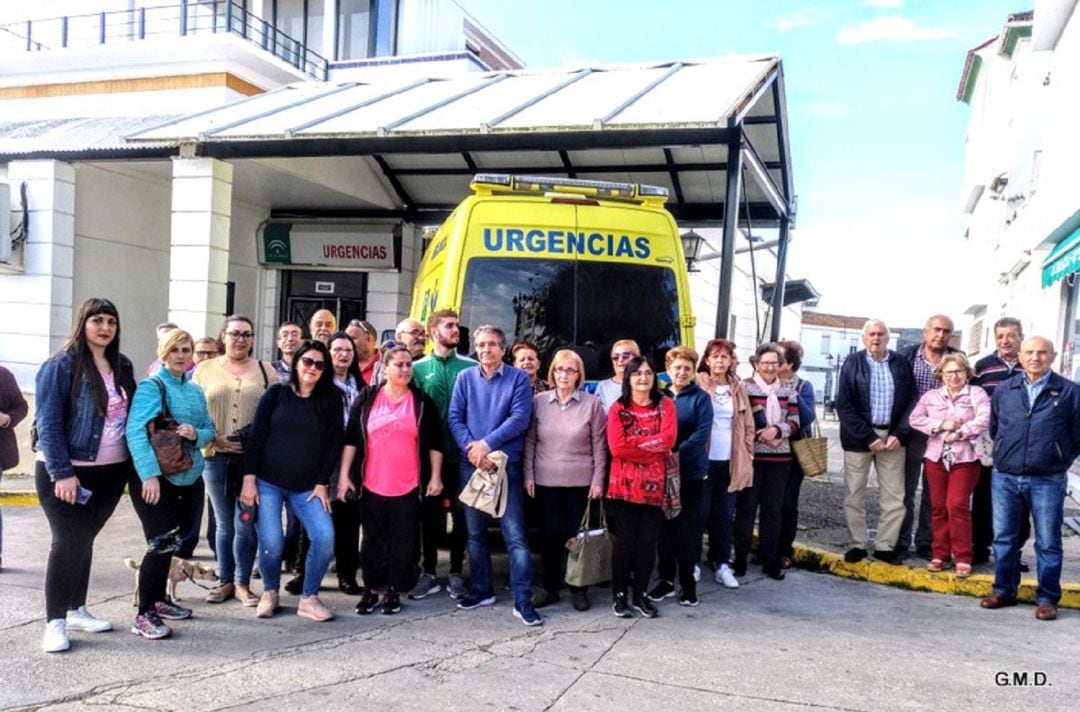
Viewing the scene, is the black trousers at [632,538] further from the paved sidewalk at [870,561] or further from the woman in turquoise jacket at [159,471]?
the woman in turquoise jacket at [159,471]

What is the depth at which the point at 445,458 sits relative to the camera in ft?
17.4

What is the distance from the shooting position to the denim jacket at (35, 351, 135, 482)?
160 inches

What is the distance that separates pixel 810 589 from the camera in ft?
19.4

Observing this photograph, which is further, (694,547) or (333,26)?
(333,26)

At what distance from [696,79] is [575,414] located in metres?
6.00

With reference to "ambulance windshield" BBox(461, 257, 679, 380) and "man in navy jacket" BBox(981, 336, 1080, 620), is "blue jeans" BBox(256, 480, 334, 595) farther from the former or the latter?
"man in navy jacket" BBox(981, 336, 1080, 620)

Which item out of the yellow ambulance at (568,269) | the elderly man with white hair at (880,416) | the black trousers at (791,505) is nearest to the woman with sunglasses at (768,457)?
the black trousers at (791,505)

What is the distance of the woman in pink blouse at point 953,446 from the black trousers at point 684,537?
1839 millimetres

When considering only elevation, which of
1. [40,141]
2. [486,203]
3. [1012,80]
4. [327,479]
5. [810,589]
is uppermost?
[1012,80]

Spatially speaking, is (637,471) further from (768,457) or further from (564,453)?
(768,457)

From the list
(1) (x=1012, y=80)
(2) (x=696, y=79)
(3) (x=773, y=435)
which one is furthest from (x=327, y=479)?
(1) (x=1012, y=80)

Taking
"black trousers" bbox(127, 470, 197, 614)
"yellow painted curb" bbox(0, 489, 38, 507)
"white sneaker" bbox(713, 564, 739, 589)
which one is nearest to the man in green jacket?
"black trousers" bbox(127, 470, 197, 614)

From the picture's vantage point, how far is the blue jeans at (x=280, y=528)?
186 inches

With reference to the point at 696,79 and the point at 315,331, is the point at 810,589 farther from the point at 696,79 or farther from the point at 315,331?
the point at 696,79
